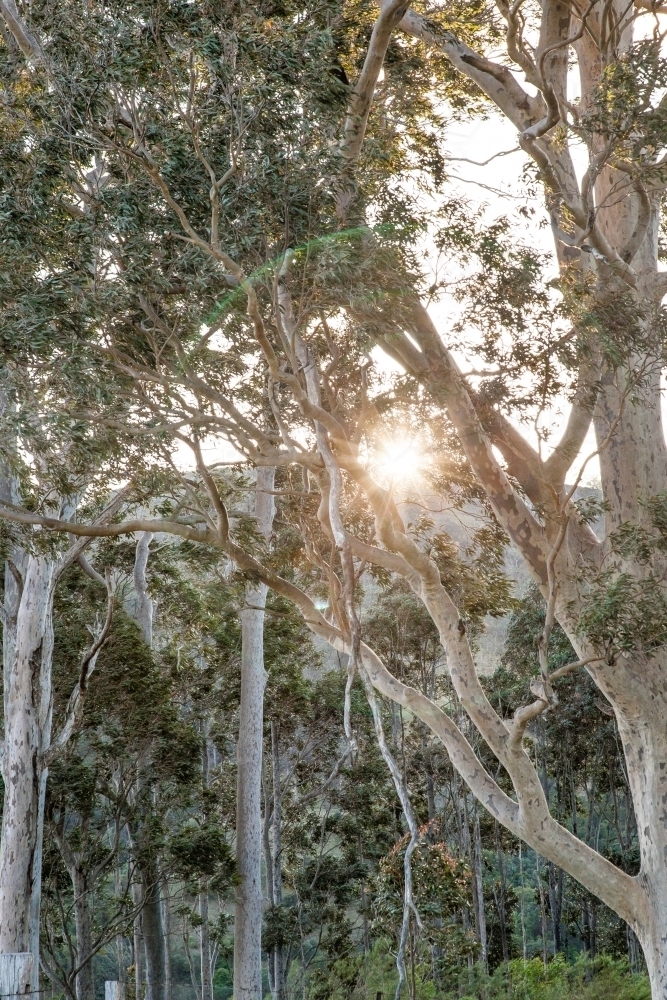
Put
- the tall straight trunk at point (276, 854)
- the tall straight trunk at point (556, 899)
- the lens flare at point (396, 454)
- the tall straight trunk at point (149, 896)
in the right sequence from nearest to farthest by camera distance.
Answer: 1. the lens flare at point (396, 454)
2. the tall straight trunk at point (149, 896)
3. the tall straight trunk at point (276, 854)
4. the tall straight trunk at point (556, 899)

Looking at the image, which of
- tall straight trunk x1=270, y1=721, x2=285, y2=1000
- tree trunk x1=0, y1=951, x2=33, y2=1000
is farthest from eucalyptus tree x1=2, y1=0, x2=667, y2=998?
tall straight trunk x1=270, y1=721, x2=285, y2=1000

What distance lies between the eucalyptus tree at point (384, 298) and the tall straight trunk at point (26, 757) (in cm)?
266

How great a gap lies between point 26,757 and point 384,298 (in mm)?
5845

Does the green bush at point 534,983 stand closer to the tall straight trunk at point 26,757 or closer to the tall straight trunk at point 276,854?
the tall straight trunk at point 276,854

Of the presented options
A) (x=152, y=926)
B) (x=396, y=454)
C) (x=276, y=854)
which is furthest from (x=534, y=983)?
(x=396, y=454)

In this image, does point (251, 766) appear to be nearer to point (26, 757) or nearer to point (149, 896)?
point (149, 896)

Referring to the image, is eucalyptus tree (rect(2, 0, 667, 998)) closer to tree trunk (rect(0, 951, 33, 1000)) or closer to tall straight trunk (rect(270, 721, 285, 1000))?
tree trunk (rect(0, 951, 33, 1000))

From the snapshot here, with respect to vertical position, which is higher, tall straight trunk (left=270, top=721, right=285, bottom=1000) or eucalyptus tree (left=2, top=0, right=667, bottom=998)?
eucalyptus tree (left=2, top=0, right=667, bottom=998)

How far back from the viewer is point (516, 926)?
23.1 metres

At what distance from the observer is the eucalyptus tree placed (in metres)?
6.70

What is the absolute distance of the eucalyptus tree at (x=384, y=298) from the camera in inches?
264

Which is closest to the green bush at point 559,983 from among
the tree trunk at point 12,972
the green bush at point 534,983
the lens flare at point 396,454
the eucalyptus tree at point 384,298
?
the green bush at point 534,983

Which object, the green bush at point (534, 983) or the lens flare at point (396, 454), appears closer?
the lens flare at point (396, 454)

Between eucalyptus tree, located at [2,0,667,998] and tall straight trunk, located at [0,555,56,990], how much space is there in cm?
266
